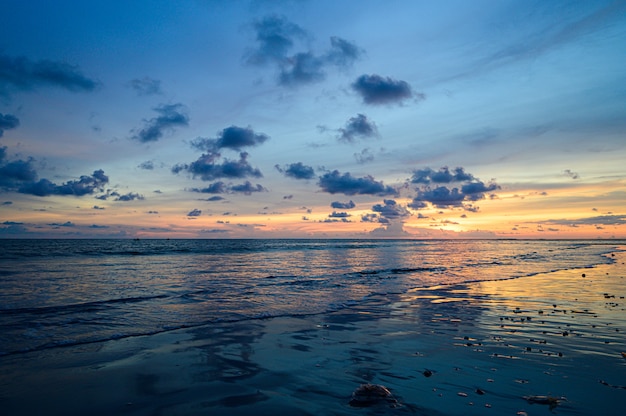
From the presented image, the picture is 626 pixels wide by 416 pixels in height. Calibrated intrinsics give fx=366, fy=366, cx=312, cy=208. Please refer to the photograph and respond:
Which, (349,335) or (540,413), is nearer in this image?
(540,413)

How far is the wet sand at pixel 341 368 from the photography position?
6027 millimetres

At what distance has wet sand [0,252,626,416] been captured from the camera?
6.03 metres

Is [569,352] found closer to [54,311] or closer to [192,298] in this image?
[192,298]

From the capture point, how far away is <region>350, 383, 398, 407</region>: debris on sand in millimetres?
5965

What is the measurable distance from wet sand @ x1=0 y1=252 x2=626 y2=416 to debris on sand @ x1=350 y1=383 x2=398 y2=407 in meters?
0.11

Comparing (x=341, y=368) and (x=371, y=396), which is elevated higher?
(x=371, y=396)

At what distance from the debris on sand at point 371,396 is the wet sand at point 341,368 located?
0.35 feet

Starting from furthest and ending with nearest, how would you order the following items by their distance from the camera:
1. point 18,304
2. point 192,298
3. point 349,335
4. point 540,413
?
point 192,298 → point 18,304 → point 349,335 → point 540,413

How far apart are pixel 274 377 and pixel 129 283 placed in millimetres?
20056

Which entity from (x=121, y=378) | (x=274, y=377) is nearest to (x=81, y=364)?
(x=121, y=378)

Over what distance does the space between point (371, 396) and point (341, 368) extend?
184 centimetres

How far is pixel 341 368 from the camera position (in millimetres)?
7883

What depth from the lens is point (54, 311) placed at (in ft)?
48.0

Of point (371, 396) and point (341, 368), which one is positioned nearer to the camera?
point (371, 396)
